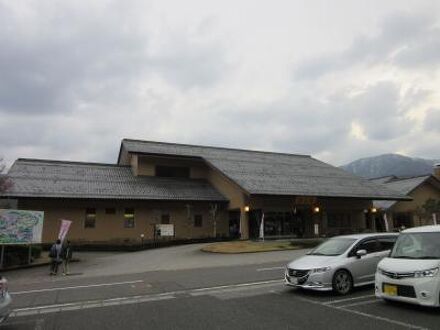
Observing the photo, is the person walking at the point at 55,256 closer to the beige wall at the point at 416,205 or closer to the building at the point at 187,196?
the building at the point at 187,196

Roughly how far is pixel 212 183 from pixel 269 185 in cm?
651

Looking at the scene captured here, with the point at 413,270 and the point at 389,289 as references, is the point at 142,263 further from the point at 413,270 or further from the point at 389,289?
the point at 413,270

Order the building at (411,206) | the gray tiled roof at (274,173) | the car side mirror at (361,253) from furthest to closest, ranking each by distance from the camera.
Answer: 1. the building at (411,206)
2. the gray tiled roof at (274,173)
3. the car side mirror at (361,253)

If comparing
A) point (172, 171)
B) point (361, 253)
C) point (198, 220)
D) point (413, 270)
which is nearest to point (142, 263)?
point (361, 253)

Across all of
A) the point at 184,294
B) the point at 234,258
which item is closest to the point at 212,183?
the point at 234,258

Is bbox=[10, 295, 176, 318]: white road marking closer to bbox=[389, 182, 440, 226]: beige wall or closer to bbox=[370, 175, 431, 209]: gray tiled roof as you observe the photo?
bbox=[370, 175, 431, 209]: gray tiled roof

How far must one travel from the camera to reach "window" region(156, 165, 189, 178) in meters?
37.9

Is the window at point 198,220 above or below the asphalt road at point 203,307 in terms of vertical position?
above

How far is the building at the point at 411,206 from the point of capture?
40.8m

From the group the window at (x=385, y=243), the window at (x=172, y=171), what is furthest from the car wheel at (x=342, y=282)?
the window at (x=172, y=171)

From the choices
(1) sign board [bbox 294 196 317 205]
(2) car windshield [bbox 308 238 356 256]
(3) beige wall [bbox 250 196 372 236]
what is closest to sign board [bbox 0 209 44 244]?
(2) car windshield [bbox 308 238 356 256]

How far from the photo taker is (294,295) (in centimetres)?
1045

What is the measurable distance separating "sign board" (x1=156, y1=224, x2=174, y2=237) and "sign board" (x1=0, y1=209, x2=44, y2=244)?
13.1m

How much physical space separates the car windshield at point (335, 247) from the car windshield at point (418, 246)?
182 centimetres
